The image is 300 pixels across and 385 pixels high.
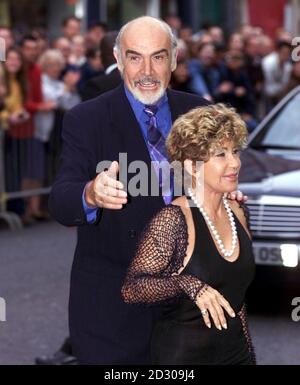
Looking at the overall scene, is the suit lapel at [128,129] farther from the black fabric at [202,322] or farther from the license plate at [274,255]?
the license plate at [274,255]

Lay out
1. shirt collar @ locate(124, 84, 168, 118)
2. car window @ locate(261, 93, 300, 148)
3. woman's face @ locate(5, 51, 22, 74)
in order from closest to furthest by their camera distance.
Result: shirt collar @ locate(124, 84, 168, 118) → car window @ locate(261, 93, 300, 148) → woman's face @ locate(5, 51, 22, 74)

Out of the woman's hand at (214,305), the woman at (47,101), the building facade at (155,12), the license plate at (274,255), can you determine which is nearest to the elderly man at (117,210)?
the woman's hand at (214,305)

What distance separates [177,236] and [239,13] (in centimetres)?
2960

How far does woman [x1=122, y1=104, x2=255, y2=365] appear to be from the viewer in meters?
3.73

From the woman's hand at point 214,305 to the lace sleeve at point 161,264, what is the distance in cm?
4

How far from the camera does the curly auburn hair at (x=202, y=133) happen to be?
3.81 metres

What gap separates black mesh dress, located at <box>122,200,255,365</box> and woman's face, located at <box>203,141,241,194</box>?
12 cm

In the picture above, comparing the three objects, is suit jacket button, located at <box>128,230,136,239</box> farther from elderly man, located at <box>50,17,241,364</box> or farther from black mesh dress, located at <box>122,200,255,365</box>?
black mesh dress, located at <box>122,200,255,365</box>

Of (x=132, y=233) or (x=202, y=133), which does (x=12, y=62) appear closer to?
(x=132, y=233)

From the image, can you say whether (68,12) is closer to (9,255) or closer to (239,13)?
(239,13)

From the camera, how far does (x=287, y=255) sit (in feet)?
25.8

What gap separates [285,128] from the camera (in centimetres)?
934

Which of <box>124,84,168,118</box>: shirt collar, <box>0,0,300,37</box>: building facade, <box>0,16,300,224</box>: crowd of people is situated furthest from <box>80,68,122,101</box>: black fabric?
<box>0,0,300,37</box>: building facade

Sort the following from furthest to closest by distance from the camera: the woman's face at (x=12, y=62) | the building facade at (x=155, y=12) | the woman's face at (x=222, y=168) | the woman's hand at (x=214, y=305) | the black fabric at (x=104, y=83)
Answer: the building facade at (x=155, y=12), the woman's face at (x=12, y=62), the black fabric at (x=104, y=83), the woman's face at (x=222, y=168), the woman's hand at (x=214, y=305)
